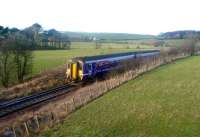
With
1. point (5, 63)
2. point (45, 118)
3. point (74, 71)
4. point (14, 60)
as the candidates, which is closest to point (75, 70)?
point (74, 71)

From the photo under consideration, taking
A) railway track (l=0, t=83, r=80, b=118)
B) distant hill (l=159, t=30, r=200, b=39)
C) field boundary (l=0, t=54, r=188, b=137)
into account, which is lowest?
railway track (l=0, t=83, r=80, b=118)

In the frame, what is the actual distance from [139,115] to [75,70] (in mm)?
15027

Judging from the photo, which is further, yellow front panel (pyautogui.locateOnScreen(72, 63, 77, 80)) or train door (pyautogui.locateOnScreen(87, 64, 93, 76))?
train door (pyautogui.locateOnScreen(87, 64, 93, 76))

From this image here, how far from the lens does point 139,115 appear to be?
19.0m

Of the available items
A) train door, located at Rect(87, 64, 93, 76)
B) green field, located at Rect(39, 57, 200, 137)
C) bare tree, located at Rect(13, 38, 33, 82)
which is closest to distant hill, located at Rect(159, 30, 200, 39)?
bare tree, located at Rect(13, 38, 33, 82)

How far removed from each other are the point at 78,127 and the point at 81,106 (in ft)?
15.5

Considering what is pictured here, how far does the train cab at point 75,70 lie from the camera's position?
107ft

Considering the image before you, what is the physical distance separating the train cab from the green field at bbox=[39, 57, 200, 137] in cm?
630

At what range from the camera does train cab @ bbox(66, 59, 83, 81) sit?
32625 millimetres

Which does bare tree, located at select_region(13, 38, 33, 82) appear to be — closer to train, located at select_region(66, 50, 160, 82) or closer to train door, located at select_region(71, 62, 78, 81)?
train, located at select_region(66, 50, 160, 82)

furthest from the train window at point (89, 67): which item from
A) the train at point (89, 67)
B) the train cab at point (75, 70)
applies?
the train cab at point (75, 70)

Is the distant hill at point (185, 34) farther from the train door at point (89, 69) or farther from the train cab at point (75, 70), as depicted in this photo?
the train cab at point (75, 70)

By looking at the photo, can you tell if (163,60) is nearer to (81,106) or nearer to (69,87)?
(69,87)

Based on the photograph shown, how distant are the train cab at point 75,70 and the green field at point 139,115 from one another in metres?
6.30
